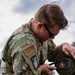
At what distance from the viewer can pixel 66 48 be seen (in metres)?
4.44

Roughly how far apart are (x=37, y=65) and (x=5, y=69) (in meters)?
0.42

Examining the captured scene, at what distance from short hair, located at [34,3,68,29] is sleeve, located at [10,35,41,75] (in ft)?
0.98

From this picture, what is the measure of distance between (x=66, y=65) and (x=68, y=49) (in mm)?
218

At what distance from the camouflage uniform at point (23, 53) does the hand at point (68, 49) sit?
26cm

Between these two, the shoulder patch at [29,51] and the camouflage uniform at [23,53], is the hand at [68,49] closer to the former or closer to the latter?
the camouflage uniform at [23,53]

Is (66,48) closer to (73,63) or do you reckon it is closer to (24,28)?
(73,63)

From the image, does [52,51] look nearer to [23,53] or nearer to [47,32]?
[47,32]

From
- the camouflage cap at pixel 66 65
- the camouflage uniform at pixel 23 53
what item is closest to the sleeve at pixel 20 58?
the camouflage uniform at pixel 23 53

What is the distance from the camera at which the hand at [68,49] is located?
433 cm

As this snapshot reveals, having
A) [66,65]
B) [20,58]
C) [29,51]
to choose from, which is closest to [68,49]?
[66,65]

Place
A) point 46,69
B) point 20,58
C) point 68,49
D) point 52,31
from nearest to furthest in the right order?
point 20,58 < point 46,69 < point 52,31 < point 68,49

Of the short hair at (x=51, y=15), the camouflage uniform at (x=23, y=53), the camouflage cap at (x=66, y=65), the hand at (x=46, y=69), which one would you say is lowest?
the camouflage cap at (x=66, y=65)

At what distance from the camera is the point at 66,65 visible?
168 inches

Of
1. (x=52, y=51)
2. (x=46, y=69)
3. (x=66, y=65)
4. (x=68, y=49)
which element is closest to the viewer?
(x=46, y=69)
